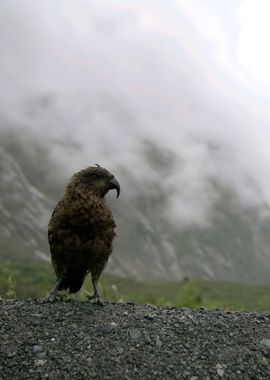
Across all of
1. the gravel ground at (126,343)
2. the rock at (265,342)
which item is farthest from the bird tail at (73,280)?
the rock at (265,342)

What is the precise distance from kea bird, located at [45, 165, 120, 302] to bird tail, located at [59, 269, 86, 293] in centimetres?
2

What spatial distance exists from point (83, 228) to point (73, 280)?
1.26 meters

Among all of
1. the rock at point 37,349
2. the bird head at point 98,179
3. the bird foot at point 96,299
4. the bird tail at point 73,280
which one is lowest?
the rock at point 37,349

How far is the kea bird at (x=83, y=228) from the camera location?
33.6ft

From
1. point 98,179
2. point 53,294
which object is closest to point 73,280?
point 53,294

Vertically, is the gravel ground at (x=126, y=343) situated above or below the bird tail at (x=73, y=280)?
below

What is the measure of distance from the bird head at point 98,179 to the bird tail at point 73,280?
141 centimetres

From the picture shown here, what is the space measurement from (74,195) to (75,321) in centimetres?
208

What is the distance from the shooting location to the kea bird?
403 inches

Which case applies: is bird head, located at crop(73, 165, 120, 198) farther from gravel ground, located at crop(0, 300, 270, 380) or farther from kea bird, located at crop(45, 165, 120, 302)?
gravel ground, located at crop(0, 300, 270, 380)

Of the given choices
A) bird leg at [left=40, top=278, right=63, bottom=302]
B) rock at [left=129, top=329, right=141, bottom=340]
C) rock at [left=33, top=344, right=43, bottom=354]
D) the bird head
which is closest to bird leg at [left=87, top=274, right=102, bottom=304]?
bird leg at [left=40, top=278, right=63, bottom=302]

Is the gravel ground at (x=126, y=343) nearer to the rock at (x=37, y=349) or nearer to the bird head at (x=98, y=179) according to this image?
the rock at (x=37, y=349)

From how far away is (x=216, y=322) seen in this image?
33.0 ft

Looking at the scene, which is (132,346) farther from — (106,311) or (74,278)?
(74,278)
